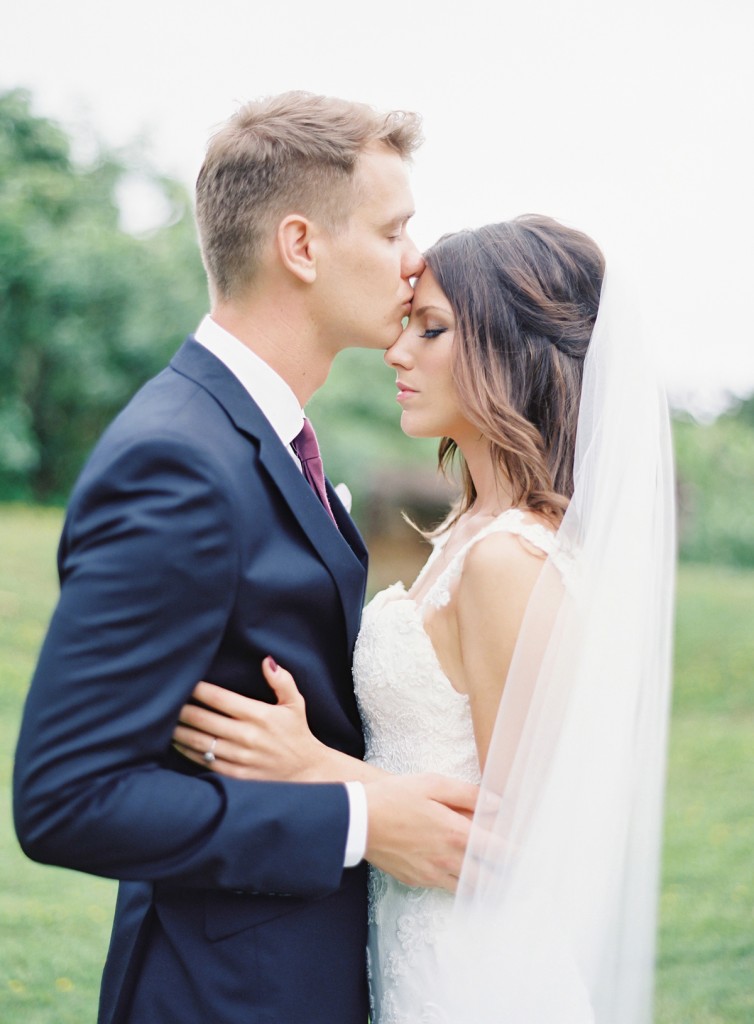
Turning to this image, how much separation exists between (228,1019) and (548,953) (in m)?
0.69

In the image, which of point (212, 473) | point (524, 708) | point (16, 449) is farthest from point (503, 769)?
point (16, 449)

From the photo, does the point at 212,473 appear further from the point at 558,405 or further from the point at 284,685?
the point at 558,405

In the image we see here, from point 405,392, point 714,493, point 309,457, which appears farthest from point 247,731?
point 714,493

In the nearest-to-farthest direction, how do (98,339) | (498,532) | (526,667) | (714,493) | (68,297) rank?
(526,667), (498,532), (68,297), (98,339), (714,493)

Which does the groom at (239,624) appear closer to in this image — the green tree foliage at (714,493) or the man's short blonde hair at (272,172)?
the man's short blonde hair at (272,172)

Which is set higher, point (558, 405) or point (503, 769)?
point (558, 405)

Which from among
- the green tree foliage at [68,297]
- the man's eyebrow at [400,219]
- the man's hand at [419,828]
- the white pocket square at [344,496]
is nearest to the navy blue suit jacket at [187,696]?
the man's hand at [419,828]

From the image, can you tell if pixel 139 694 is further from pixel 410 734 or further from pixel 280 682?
pixel 410 734

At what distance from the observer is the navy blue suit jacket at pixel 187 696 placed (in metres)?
1.81

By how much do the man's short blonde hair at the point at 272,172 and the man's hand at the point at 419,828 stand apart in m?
1.13

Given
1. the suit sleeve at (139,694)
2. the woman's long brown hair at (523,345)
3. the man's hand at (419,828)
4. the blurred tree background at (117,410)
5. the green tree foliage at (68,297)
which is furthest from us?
the green tree foliage at (68,297)

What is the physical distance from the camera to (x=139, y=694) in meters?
1.84

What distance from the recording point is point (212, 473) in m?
1.93

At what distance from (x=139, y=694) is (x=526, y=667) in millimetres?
874
